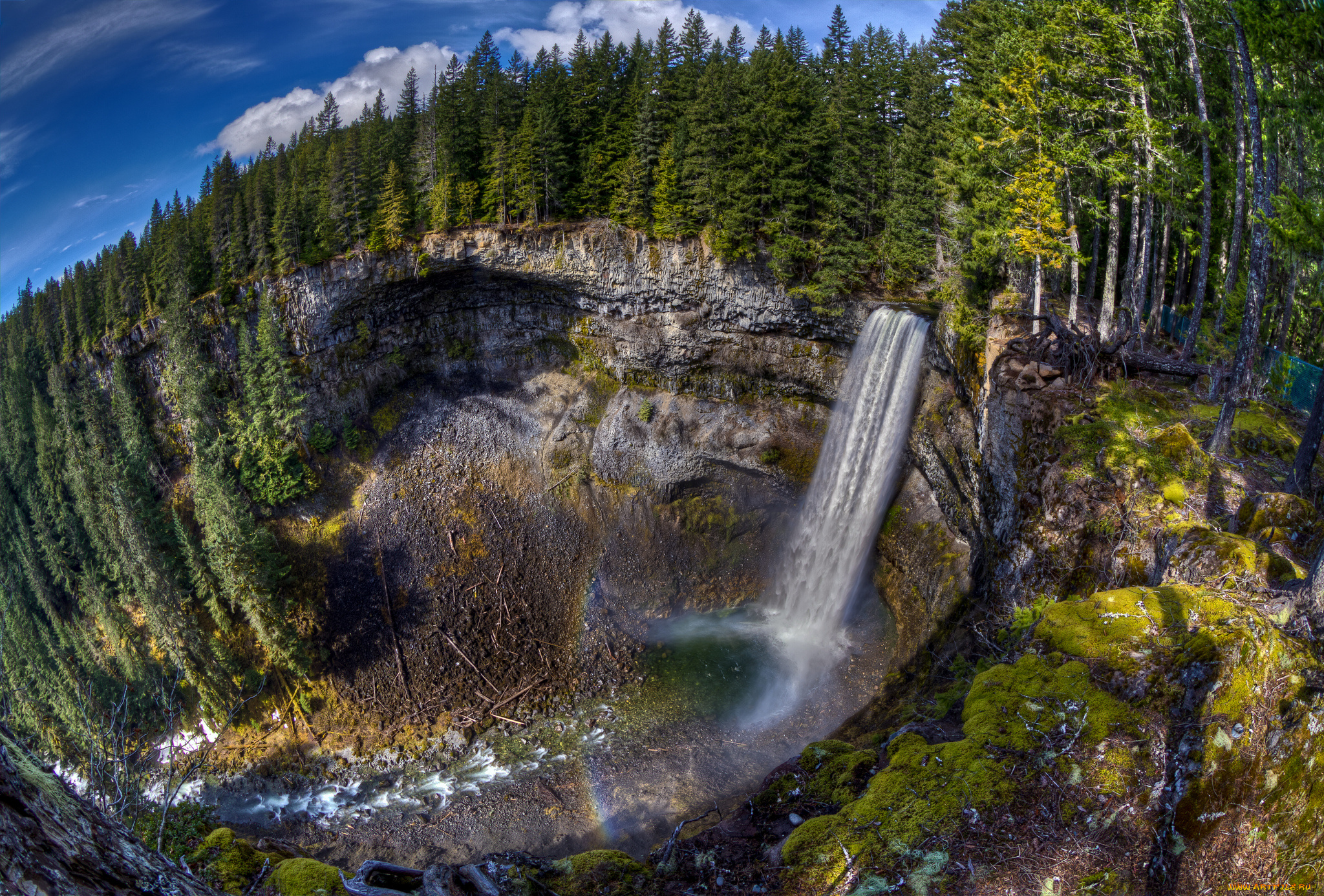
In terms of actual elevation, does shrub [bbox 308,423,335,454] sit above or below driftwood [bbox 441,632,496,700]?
above

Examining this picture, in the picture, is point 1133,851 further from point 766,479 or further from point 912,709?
point 766,479

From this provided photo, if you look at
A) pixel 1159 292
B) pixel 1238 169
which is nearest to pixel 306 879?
pixel 1238 169

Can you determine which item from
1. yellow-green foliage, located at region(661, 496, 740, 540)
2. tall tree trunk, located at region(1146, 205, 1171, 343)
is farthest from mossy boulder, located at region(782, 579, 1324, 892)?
yellow-green foliage, located at region(661, 496, 740, 540)

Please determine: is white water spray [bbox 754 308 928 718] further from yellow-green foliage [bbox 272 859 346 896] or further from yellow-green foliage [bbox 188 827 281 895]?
yellow-green foliage [bbox 272 859 346 896]

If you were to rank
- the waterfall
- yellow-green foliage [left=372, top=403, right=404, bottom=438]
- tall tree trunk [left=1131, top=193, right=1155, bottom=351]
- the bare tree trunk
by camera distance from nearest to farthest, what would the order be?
tall tree trunk [left=1131, top=193, right=1155, bottom=351] < the waterfall < the bare tree trunk < yellow-green foliage [left=372, top=403, right=404, bottom=438]

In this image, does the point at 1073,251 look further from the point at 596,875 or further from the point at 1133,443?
the point at 596,875

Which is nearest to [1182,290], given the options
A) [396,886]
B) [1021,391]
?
[1021,391]
